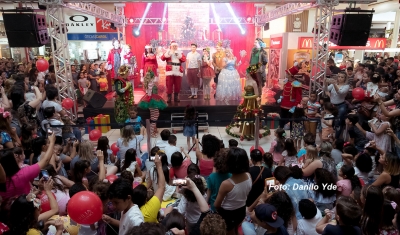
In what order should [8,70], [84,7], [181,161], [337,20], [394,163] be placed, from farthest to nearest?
[8,70], [84,7], [337,20], [181,161], [394,163]

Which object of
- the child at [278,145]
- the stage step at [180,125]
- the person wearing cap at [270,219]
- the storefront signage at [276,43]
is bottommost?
the stage step at [180,125]

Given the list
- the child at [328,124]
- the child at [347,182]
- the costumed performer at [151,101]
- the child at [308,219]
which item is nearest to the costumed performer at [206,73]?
the costumed performer at [151,101]

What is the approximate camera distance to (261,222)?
7.39 feet

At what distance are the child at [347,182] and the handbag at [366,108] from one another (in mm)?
3099

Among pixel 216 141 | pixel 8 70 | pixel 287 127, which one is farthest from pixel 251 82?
pixel 8 70

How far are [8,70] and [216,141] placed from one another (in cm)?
913

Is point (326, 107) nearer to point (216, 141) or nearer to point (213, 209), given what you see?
point (216, 141)

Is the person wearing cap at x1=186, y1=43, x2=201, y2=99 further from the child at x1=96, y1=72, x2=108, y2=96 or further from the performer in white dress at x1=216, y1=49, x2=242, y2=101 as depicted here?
the child at x1=96, y1=72, x2=108, y2=96

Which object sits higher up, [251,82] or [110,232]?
[251,82]

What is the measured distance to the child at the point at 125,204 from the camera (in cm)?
212

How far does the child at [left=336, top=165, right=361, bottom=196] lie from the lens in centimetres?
321

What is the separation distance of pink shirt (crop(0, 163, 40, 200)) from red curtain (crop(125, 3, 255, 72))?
10.2m

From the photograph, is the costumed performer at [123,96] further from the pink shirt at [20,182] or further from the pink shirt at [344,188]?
the pink shirt at [344,188]

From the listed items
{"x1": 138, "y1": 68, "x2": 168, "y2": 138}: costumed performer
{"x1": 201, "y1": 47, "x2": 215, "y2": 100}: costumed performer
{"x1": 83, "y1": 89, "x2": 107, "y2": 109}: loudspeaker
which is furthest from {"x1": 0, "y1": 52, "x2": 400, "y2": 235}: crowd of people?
{"x1": 201, "y1": 47, "x2": 215, "y2": 100}: costumed performer
